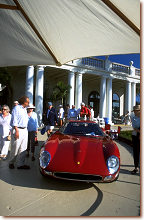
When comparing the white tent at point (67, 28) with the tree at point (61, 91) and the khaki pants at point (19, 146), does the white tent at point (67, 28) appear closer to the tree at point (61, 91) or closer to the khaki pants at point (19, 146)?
the khaki pants at point (19, 146)

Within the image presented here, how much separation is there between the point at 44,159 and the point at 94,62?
584 inches

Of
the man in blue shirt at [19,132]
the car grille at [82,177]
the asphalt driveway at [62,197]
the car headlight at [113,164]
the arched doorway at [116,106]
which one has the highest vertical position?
the arched doorway at [116,106]

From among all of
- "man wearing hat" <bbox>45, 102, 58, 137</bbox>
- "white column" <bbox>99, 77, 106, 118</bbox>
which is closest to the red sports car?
"man wearing hat" <bbox>45, 102, 58, 137</bbox>

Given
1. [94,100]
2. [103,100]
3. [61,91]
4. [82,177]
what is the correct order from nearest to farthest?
1. [82,177]
2. [61,91]
3. [103,100]
4. [94,100]

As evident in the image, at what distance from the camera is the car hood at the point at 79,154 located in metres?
2.72

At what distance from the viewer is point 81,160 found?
281 centimetres

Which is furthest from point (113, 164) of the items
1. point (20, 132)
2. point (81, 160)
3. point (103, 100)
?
point (103, 100)

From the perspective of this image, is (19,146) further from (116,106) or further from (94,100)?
(116,106)

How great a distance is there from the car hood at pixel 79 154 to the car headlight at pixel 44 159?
68 mm

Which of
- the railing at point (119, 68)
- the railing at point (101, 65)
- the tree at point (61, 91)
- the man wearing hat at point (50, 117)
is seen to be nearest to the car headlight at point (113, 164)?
the man wearing hat at point (50, 117)

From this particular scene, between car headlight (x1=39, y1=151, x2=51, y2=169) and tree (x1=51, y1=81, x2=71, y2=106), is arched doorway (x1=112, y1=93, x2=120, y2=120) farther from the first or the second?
car headlight (x1=39, y1=151, x2=51, y2=169)

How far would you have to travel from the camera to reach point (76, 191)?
279cm

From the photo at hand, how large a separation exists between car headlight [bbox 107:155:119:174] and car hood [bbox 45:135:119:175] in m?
0.07

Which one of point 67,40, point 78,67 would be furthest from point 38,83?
point 67,40
